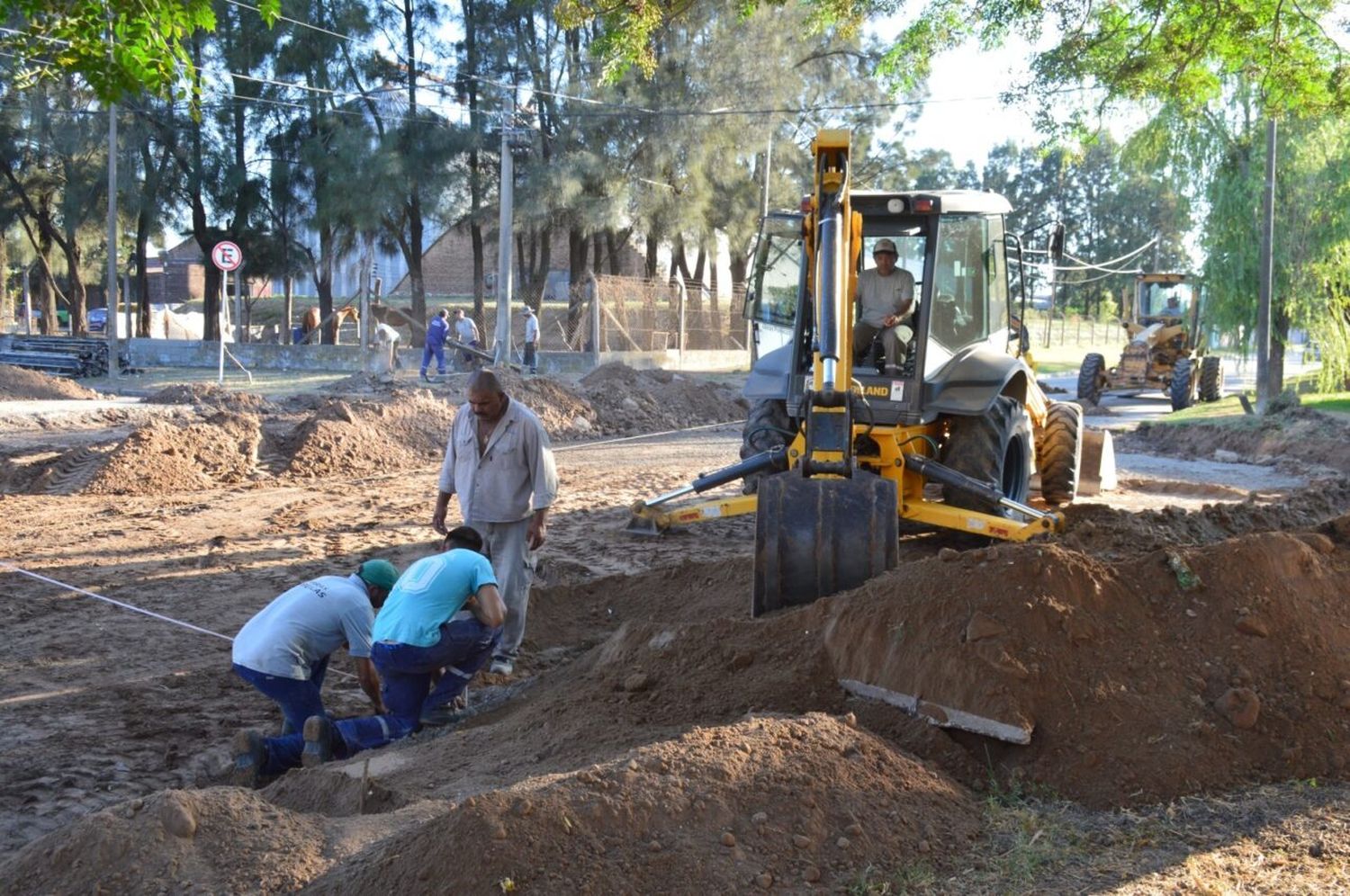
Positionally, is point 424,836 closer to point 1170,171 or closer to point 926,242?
point 926,242

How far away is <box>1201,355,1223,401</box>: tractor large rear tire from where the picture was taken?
2594cm

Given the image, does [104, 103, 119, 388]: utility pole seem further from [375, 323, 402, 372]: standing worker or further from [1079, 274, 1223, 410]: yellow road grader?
[1079, 274, 1223, 410]: yellow road grader

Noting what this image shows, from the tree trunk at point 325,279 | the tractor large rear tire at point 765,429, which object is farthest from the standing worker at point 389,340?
the tractor large rear tire at point 765,429

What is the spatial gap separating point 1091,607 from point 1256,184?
947 inches

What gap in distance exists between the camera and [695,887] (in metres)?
3.82

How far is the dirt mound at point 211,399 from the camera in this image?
1716cm

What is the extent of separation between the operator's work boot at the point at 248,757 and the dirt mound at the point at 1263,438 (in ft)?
48.6

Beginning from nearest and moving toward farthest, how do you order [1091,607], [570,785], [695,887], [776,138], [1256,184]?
1. [695,887]
2. [570,785]
3. [1091,607]
4. [1256,184]
5. [776,138]

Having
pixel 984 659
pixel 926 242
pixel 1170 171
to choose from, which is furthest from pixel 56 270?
pixel 984 659

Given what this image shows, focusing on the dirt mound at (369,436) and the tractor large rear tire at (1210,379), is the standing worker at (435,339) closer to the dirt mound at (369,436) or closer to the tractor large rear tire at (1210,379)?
the dirt mound at (369,436)

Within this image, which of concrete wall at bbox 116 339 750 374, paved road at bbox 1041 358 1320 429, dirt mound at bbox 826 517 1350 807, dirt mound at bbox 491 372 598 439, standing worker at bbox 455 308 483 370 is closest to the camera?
dirt mound at bbox 826 517 1350 807

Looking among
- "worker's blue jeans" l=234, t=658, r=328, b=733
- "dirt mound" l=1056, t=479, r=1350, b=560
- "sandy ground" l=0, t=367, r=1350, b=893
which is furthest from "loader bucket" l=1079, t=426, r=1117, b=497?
"worker's blue jeans" l=234, t=658, r=328, b=733

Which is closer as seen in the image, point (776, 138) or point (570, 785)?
point (570, 785)

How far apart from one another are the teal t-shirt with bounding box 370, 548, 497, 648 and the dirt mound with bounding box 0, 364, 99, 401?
1566 cm
